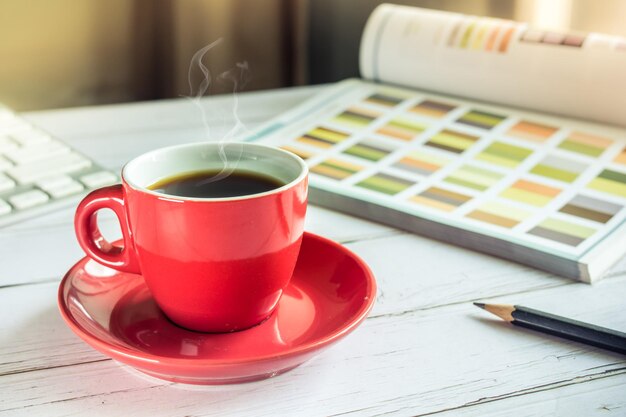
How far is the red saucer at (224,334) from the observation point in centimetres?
41

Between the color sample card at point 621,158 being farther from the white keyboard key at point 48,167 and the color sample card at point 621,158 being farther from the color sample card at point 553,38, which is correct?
the white keyboard key at point 48,167

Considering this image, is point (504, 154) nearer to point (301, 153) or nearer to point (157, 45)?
point (301, 153)

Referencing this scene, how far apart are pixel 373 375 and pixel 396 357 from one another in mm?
26

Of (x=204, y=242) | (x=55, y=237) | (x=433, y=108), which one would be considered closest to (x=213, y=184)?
(x=204, y=242)

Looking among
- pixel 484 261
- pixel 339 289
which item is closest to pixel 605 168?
pixel 484 261

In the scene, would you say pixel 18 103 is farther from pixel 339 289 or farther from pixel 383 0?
pixel 339 289

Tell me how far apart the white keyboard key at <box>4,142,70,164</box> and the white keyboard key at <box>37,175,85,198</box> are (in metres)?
0.06

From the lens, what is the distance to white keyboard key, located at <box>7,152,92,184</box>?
0.74 meters

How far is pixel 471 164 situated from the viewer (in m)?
0.74

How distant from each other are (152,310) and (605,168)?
434 millimetres

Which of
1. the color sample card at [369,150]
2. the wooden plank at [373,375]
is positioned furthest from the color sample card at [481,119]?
the wooden plank at [373,375]

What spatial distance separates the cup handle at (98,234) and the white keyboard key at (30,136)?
0.36 meters

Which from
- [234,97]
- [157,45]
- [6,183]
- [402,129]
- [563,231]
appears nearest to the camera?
[563,231]

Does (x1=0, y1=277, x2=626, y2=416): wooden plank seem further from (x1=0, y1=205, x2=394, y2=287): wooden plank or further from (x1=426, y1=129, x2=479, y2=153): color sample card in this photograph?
(x1=426, y1=129, x2=479, y2=153): color sample card
